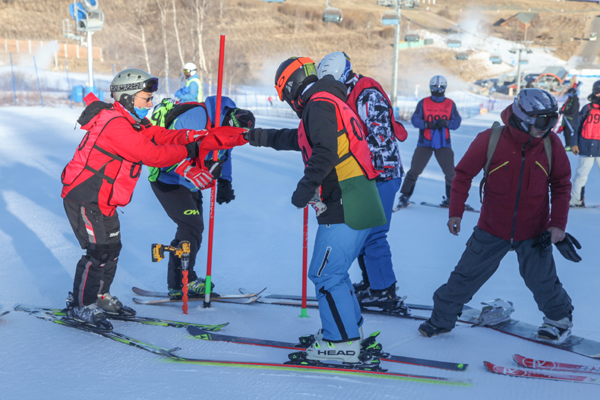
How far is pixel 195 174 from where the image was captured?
11.3 ft

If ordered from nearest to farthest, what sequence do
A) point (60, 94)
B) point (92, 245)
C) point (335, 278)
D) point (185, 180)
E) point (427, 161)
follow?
point (335, 278)
point (92, 245)
point (185, 180)
point (427, 161)
point (60, 94)

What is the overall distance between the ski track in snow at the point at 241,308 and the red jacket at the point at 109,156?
0.88 metres

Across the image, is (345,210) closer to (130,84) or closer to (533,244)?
(533,244)

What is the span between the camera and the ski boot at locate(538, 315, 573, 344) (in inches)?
121

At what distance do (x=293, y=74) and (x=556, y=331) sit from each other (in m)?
2.20

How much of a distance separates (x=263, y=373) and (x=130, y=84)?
1988mm

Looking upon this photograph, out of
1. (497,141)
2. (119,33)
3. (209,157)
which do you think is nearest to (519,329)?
(497,141)

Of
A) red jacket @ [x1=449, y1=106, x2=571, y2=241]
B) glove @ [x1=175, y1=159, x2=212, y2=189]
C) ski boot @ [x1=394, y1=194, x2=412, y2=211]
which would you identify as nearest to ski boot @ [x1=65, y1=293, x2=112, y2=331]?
glove @ [x1=175, y1=159, x2=212, y2=189]

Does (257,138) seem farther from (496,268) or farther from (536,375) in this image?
(536,375)

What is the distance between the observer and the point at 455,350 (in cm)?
305

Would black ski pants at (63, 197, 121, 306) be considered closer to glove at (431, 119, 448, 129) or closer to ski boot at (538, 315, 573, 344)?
ski boot at (538, 315, 573, 344)

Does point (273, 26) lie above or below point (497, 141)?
above

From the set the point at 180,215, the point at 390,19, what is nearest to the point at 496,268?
the point at 180,215

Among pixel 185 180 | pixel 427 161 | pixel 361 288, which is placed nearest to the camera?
pixel 185 180
